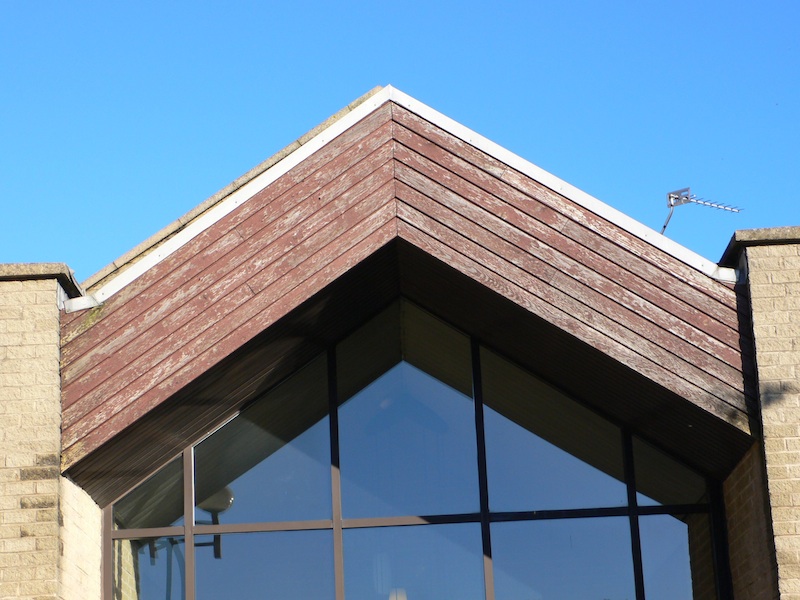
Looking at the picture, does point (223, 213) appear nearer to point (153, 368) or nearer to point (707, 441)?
point (153, 368)

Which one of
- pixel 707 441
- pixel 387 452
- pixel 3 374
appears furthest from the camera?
pixel 387 452

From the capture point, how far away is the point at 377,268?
8.54m

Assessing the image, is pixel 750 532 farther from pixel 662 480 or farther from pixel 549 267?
pixel 549 267

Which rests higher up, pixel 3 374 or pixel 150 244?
pixel 150 244

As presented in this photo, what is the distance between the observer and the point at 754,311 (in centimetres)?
775

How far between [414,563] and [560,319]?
247 cm

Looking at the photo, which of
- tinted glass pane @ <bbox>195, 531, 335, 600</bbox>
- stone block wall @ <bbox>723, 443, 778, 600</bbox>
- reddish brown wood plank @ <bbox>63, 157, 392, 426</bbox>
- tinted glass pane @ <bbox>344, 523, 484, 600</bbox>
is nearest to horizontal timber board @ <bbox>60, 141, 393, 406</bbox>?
reddish brown wood plank @ <bbox>63, 157, 392, 426</bbox>

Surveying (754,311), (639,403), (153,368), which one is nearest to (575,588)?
(639,403)

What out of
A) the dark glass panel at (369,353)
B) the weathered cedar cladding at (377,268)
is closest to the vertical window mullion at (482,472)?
the dark glass panel at (369,353)

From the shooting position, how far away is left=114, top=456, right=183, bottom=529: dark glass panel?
8883mm

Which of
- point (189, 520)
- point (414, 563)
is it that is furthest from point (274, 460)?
point (414, 563)

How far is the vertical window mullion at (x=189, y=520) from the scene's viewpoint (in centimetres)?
870

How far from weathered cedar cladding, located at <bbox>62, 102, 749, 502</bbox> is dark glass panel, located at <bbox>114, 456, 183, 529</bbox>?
0.47m

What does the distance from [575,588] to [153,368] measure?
388 centimetres
